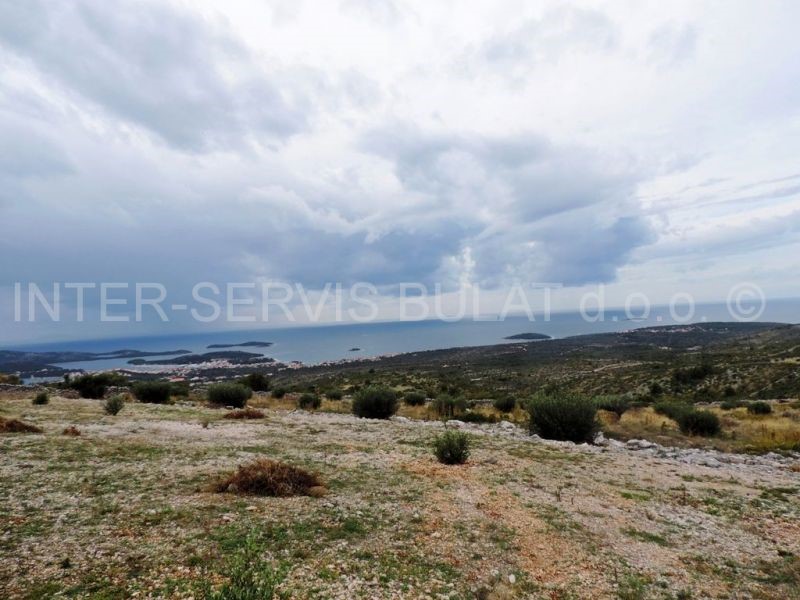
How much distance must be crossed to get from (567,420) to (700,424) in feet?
20.4

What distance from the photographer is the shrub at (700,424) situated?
1711cm

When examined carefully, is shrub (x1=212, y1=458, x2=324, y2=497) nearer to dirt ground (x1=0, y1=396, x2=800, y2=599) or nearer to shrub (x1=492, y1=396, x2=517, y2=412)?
dirt ground (x1=0, y1=396, x2=800, y2=599)

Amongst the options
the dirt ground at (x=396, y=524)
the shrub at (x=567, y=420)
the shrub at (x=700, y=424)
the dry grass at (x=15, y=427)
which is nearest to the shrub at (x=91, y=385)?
the dry grass at (x=15, y=427)

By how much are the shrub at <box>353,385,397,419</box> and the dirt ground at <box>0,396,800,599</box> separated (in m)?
8.44

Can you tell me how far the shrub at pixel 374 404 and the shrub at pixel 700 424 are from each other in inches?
493

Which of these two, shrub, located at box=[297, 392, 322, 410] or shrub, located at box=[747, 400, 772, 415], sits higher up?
shrub, located at box=[297, 392, 322, 410]

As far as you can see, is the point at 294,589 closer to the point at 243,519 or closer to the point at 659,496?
the point at 243,519

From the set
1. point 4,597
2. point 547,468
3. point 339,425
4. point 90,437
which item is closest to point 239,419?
point 339,425

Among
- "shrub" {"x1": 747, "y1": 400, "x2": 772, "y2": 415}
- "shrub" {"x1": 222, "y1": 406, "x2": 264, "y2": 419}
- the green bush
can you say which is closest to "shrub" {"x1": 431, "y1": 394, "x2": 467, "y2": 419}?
the green bush

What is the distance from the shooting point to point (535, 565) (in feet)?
18.9

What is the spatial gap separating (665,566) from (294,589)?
5.08 m

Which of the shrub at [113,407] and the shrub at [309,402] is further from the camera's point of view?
the shrub at [309,402]

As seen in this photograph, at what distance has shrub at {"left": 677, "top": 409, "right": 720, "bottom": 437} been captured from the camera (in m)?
17.1

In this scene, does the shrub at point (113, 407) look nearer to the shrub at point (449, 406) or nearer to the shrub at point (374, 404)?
the shrub at point (374, 404)
